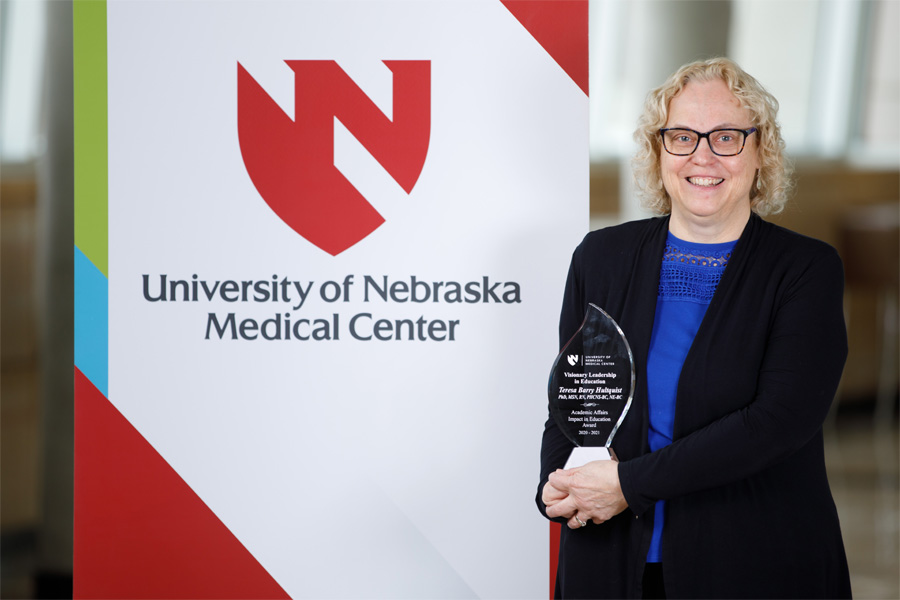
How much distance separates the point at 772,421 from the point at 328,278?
938 millimetres

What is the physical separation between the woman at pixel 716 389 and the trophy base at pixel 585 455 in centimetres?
2

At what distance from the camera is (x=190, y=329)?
1.96 metres

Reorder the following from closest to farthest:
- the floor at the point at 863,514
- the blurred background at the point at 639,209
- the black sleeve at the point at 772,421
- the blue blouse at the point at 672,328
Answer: the black sleeve at the point at 772,421
the blue blouse at the point at 672,328
the blurred background at the point at 639,209
the floor at the point at 863,514

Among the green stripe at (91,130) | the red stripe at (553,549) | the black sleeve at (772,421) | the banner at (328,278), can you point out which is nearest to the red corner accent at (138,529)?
the banner at (328,278)

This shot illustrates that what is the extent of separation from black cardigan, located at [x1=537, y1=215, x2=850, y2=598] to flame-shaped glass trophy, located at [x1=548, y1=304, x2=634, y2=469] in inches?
1.1

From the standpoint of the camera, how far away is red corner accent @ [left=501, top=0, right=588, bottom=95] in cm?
190

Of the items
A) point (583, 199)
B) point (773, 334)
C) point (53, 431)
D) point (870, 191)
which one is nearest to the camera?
point (773, 334)

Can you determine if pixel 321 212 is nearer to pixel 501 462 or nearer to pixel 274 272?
pixel 274 272

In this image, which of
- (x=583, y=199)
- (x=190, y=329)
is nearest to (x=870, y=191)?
(x=583, y=199)

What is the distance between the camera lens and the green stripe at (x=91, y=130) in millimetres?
1949

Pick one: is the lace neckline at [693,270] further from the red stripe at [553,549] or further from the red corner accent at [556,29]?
the red stripe at [553,549]

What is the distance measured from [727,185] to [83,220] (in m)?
1.29

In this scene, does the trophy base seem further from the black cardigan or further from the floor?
the floor

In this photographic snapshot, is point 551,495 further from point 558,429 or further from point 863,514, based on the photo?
point 863,514
